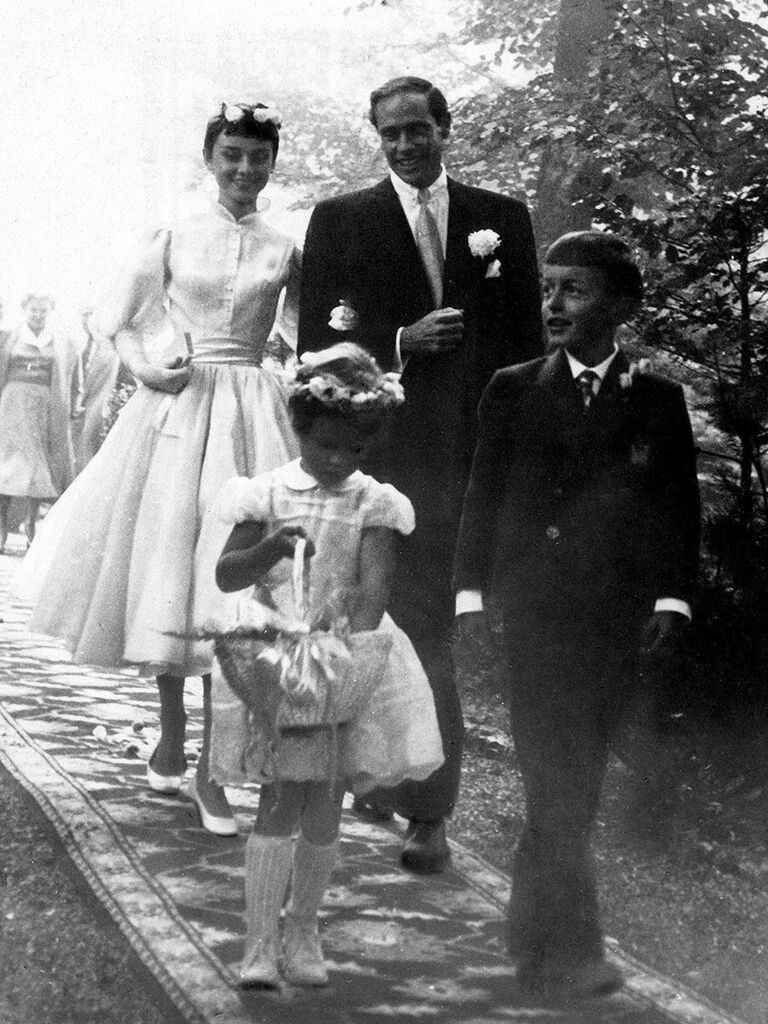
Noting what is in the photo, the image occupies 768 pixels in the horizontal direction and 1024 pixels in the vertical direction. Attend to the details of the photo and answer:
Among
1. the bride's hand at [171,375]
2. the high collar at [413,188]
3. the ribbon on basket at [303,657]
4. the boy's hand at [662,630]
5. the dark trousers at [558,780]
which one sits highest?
the high collar at [413,188]

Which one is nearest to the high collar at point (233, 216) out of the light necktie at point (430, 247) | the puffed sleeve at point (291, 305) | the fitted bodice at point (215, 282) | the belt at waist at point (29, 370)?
the fitted bodice at point (215, 282)

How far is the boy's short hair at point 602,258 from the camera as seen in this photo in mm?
3793

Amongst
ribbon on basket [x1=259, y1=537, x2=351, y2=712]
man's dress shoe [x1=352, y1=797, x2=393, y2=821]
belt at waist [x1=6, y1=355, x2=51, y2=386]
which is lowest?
man's dress shoe [x1=352, y1=797, x2=393, y2=821]

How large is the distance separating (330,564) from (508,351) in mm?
1296

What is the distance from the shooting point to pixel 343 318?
4.73 meters

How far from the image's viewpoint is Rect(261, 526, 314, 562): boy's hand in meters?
3.58

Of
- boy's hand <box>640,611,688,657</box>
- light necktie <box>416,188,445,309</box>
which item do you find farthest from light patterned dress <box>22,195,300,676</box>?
boy's hand <box>640,611,688,657</box>

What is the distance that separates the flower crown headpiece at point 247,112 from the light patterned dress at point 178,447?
1.25 ft

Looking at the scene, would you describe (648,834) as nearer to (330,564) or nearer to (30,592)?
(330,564)

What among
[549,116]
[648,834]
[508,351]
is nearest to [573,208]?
[549,116]

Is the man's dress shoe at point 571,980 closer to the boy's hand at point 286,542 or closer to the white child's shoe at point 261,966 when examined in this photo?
the white child's shoe at point 261,966

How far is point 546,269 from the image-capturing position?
381 centimetres

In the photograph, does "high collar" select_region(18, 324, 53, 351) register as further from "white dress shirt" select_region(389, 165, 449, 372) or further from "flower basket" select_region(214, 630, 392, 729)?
"flower basket" select_region(214, 630, 392, 729)

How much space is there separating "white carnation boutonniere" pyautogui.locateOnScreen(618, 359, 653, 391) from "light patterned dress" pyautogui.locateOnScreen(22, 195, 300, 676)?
1.60m
